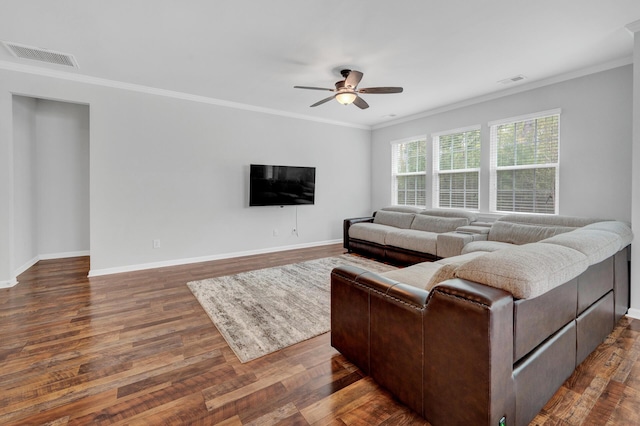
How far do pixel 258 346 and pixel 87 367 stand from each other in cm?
116

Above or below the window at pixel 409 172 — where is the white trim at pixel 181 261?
below

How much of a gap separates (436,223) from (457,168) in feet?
3.84

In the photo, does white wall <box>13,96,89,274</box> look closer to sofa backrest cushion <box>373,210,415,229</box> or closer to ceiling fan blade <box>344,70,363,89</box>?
ceiling fan blade <box>344,70,363,89</box>

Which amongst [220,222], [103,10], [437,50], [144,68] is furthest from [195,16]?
[220,222]

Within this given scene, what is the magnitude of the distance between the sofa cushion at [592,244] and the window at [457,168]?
3057 mm

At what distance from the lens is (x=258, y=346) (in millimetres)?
2287

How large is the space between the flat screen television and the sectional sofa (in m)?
3.58

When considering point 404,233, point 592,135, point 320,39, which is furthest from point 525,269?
point 592,135

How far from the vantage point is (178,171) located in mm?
4730

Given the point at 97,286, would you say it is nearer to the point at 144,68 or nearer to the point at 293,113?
the point at 144,68

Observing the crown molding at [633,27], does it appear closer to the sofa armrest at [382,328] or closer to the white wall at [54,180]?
the sofa armrest at [382,328]

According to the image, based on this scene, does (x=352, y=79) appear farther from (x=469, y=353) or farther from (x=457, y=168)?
(x=469, y=353)

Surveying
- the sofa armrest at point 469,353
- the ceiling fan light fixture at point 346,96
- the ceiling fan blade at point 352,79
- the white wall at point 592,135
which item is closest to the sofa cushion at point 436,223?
the white wall at point 592,135

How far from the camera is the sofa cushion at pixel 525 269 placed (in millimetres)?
1248
